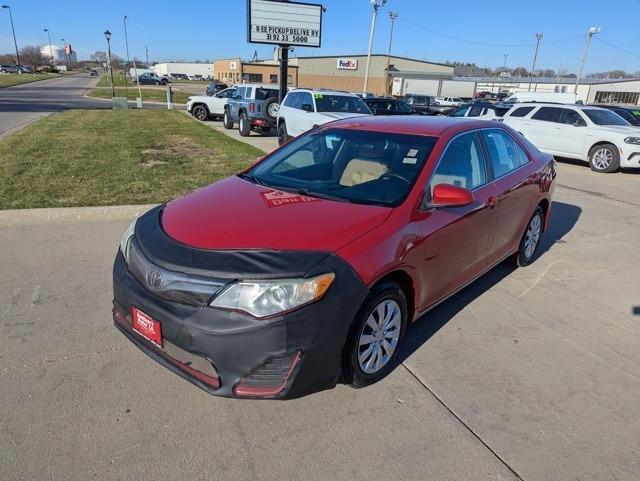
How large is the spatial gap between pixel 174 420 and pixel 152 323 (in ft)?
1.80

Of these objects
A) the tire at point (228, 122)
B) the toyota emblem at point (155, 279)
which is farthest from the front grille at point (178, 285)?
the tire at point (228, 122)

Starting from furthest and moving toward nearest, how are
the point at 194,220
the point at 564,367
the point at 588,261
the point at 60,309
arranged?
the point at 588,261, the point at 60,309, the point at 564,367, the point at 194,220

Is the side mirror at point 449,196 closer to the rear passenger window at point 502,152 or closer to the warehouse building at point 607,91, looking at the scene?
the rear passenger window at point 502,152

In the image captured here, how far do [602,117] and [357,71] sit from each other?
63154 millimetres

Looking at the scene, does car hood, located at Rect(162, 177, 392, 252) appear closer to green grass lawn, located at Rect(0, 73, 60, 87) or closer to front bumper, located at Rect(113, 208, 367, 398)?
front bumper, located at Rect(113, 208, 367, 398)

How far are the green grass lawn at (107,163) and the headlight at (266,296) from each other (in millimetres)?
4756

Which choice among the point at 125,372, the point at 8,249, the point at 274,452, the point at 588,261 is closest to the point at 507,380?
the point at 274,452

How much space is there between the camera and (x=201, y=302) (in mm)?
2385

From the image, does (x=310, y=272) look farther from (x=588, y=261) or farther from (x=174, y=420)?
(x=588, y=261)

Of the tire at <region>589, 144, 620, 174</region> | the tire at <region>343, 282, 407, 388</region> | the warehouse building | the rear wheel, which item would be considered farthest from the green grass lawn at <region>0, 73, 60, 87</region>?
the warehouse building

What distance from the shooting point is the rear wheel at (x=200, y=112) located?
22.2 metres

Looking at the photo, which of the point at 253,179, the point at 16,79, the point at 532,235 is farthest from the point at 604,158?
the point at 16,79

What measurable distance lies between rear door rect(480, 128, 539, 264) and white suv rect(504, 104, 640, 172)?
30.4 feet

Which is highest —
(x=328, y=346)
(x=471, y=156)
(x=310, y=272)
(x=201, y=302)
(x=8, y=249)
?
(x=471, y=156)
